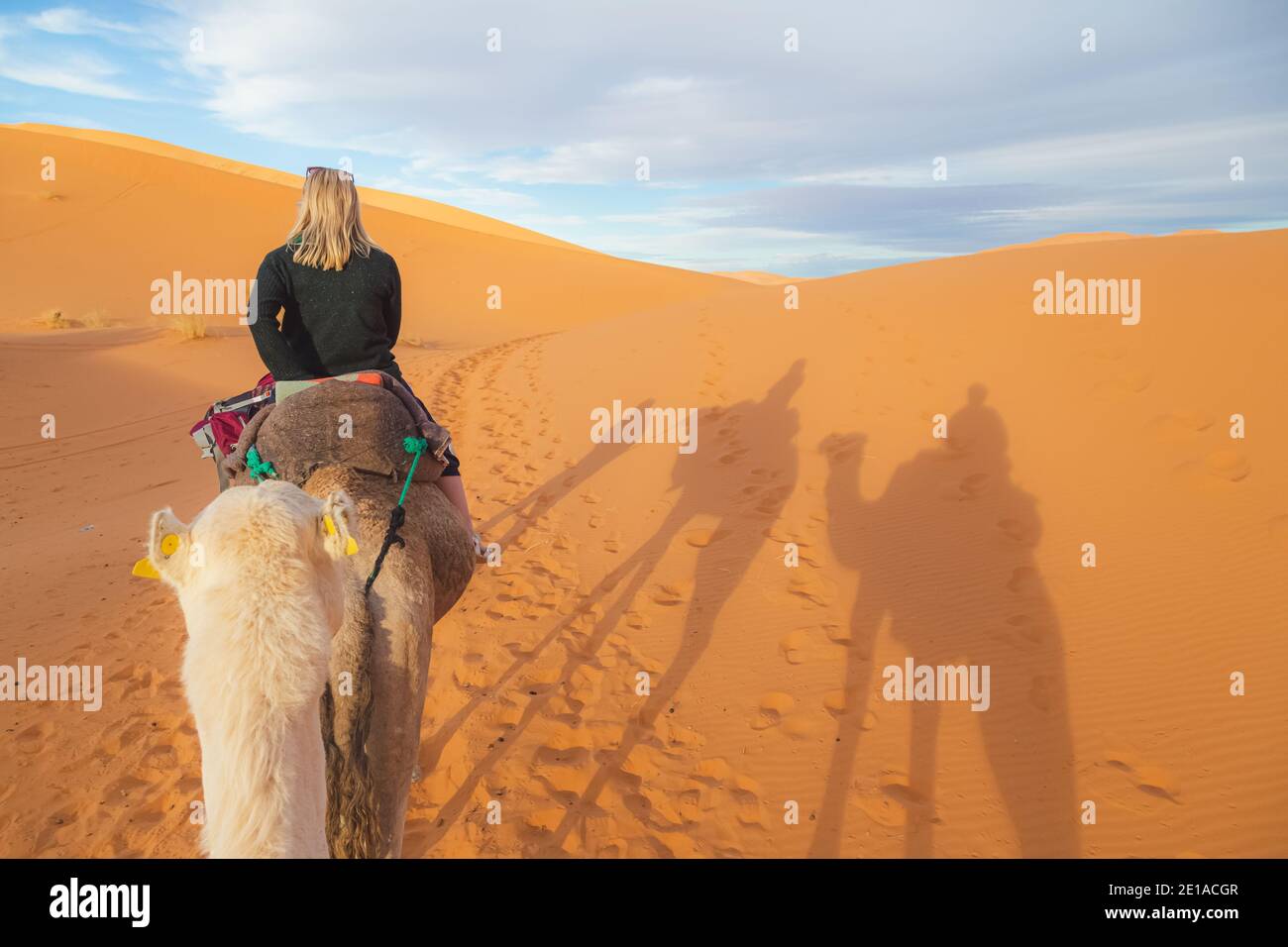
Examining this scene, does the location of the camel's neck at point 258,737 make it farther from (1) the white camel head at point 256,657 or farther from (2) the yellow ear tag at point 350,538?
(2) the yellow ear tag at point 350,538

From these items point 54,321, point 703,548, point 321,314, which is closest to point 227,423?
point 321,314

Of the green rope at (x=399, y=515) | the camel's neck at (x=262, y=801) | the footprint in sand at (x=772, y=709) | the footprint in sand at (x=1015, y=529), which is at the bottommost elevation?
the footprint in sand at (x=772, y=709)

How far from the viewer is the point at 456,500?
11.3ft

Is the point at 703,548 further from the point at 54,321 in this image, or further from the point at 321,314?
the point at 54,321

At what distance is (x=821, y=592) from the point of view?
6.03m

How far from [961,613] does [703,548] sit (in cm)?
250

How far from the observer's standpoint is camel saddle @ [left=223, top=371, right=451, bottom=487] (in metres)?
2.67

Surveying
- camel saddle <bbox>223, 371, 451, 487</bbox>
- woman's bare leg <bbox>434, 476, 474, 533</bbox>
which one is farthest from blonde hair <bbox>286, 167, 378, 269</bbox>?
woman's bare leg <bbox>434, 476, 474, 533</bbox>

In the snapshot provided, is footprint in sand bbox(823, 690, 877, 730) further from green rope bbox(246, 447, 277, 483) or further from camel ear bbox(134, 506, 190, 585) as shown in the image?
camel ear bbox(134, 506, 190, 585)

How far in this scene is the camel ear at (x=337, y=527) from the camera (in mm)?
1467

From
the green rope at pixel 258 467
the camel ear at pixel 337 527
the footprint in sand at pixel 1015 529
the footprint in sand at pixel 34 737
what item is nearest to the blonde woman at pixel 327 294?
the green rope at pixel 258 467

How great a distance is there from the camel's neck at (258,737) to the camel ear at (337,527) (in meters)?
0.23
